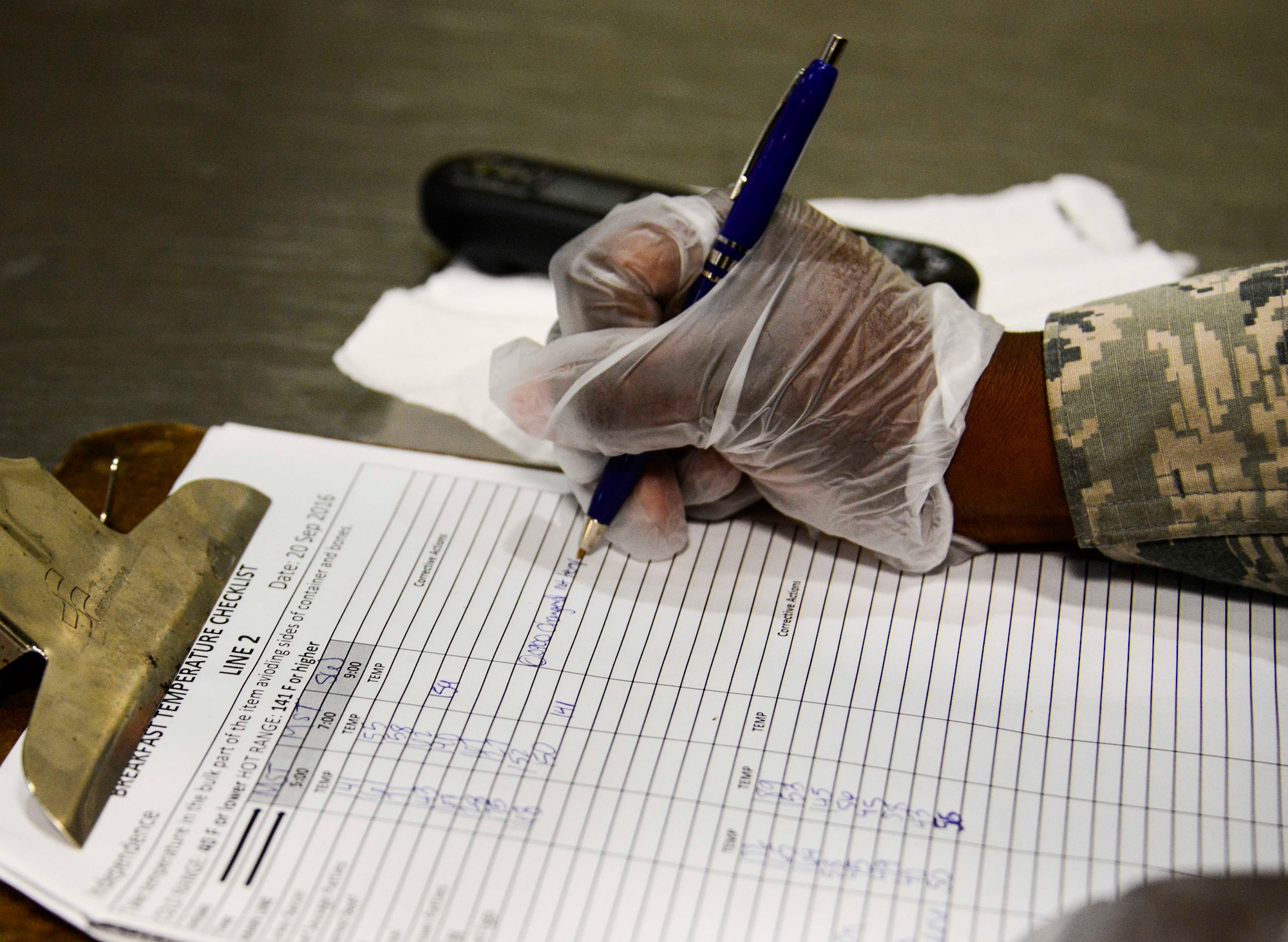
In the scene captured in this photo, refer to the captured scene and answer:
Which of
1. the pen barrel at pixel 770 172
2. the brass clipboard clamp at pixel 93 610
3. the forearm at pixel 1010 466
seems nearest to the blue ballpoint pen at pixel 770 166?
the pen barrel at pixel 770 172

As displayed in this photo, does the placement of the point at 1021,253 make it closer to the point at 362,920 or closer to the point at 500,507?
the point at 500,507

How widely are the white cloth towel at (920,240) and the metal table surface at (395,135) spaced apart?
0.08 ft

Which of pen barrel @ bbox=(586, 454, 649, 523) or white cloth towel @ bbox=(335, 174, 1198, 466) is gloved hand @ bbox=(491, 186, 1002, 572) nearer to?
pen barrel @ bbox=(586, 454, 649, 523)

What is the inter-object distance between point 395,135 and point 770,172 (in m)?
0.61

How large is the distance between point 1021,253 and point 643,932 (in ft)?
2.12

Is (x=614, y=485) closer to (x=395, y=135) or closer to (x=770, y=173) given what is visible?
(x=770, y=173)

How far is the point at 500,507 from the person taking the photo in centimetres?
59

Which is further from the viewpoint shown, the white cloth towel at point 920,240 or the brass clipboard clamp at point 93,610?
the white cloth towel at point 920,240

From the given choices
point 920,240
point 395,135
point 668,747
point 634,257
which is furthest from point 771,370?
point 395,135

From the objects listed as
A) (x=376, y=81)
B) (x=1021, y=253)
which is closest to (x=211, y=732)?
(x=1021, y=253)

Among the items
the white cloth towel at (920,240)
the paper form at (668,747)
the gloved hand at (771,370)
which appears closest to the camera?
the paper form at (668,747)

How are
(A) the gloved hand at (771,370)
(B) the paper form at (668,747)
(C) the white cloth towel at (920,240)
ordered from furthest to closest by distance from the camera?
(C) the white cloth towel at (920,240) → (A) the gloved hand at (771,370) → (B) the paper form at (668,747)

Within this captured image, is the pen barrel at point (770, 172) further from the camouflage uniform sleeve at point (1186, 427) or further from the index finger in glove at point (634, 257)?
the camouflage uniform sleeve at point (1186, 427)

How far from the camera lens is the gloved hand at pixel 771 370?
1.69ft
